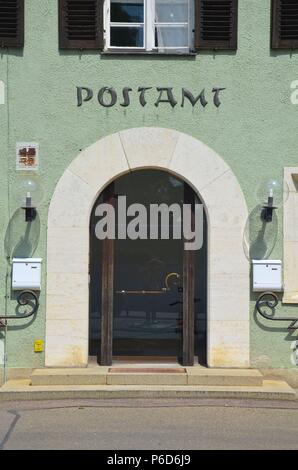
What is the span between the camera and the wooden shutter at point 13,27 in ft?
33.2

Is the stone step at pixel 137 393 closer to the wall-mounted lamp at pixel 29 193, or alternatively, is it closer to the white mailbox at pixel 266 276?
the white mailbox at pixel 266 276

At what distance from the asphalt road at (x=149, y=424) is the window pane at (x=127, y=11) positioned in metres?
5.01

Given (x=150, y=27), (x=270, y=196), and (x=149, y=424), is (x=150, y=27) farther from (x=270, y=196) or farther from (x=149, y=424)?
(x=149, y=424)

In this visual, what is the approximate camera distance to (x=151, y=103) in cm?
1016

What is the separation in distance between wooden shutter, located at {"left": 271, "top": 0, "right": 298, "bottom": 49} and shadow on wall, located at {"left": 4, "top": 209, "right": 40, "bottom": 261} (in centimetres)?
390

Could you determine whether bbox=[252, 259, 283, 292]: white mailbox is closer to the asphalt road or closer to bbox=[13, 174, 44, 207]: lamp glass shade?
the asphalt road

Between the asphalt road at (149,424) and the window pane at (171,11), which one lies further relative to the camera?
the window pane at (171,11)

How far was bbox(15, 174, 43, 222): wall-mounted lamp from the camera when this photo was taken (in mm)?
10047

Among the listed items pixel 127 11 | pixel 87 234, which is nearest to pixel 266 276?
pixel 87 234

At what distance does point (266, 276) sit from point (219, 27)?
3.30 metres

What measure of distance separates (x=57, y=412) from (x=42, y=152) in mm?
3403

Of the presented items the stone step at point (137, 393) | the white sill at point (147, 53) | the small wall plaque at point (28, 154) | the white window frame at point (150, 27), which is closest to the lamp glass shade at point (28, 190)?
the small wall plaque at point (28, 154)

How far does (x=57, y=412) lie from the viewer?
8.79 m

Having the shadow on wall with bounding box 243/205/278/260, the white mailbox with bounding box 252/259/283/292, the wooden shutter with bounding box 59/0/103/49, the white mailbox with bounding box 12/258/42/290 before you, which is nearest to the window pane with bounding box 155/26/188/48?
the wooden shutter with bounding box 59/0/103/49
